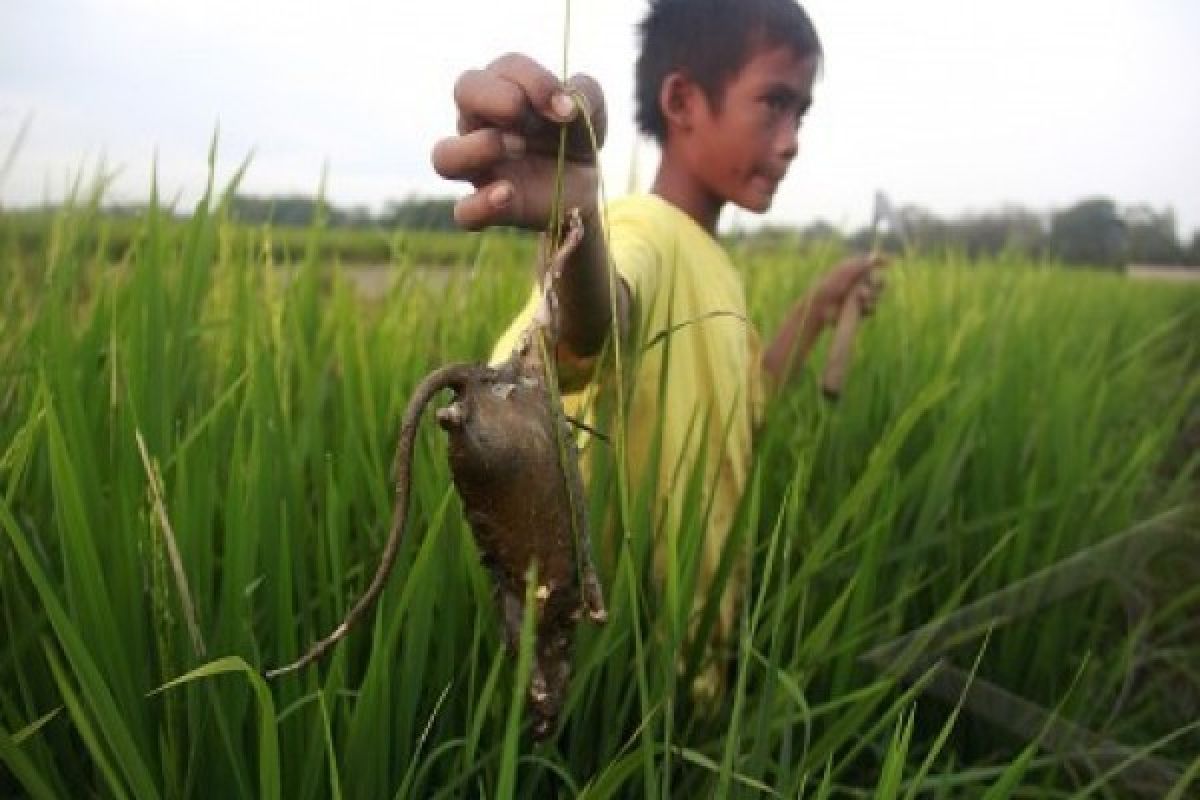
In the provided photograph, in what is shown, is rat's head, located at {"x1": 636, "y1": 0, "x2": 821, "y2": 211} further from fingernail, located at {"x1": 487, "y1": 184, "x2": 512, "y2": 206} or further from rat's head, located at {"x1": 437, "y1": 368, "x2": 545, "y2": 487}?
rat's head, located at {"x1": 437, "y1": 368, "x2": 545, "y2": 487}

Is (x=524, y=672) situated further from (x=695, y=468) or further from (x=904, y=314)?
(x=904, y=314)

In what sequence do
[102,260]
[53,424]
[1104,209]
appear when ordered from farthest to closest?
[1104,209] < [102,260] < [53,424]

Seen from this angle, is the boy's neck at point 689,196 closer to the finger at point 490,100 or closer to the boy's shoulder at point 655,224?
the boy's shoulder at point 655,224

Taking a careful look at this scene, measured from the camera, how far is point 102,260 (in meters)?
1.40

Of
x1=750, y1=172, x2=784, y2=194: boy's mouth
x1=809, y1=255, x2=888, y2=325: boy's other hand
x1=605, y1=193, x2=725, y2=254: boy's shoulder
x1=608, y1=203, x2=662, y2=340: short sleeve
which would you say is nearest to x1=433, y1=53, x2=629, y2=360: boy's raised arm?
x1=608, y1=203, x2=662, y2=340: short sleeve

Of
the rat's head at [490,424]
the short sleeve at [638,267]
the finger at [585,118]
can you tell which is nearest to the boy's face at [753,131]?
the short sleeve at [638,267]

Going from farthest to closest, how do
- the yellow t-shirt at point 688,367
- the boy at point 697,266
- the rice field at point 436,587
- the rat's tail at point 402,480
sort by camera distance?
the yellow t-shirt at point 688,367 < the boy at point 697,266 < the rice field at point 436,587 < the rat's tail at point 402,480

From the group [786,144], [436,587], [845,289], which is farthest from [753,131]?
[436,587]

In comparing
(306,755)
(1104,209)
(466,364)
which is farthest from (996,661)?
(1104,209)

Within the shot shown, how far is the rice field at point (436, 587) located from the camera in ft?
2.37

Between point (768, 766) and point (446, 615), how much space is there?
0.26m

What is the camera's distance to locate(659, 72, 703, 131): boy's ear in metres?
1.35

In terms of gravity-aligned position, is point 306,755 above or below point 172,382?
below

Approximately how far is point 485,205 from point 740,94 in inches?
31.4
